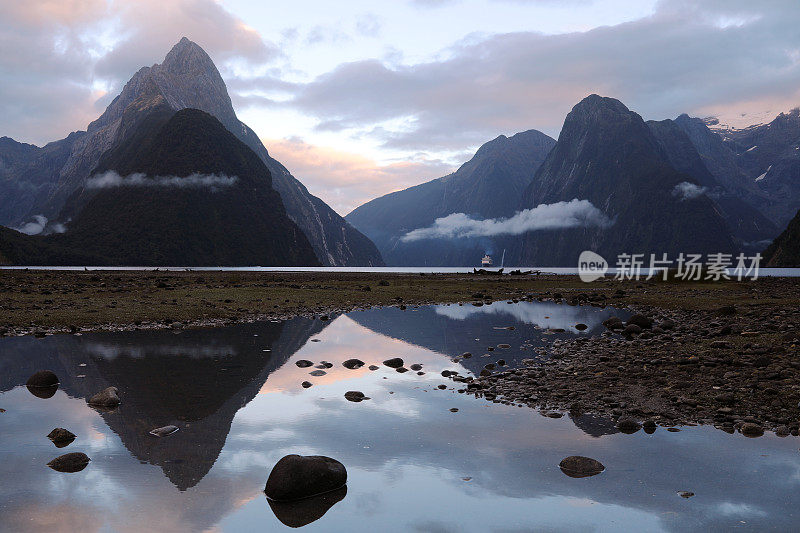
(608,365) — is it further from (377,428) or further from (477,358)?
(377,428)

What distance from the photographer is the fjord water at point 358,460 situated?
7.63 metres

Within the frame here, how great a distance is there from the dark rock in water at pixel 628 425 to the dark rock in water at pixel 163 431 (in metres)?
10.00

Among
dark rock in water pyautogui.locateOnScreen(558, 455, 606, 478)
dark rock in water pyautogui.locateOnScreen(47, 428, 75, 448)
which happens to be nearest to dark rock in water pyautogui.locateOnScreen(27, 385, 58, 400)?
dark rock in water pyautogui.locateOnScreen(47, 428, 75, 448)

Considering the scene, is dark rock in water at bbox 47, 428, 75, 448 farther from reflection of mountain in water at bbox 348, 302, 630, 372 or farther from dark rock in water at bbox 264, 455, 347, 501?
reflection of mountain in water at bbox 348, 302, 630, 372

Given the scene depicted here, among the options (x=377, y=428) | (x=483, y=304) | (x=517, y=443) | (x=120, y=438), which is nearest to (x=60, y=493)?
(x=120, y=438)

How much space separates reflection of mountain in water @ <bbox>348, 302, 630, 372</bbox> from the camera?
23987 mm

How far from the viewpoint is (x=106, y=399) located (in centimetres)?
1373

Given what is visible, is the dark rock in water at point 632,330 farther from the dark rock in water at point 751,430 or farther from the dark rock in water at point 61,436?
the dark rock in water at point 61,436

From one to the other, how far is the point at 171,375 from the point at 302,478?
10.4 metres

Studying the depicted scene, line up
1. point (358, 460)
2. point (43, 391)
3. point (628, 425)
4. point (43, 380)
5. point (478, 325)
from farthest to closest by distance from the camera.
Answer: point (478, 325) < point (43, 380) < point (43, 391) < point (628, 425) < point (358, 460)

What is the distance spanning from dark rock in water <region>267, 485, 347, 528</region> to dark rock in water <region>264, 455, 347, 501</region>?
0.09m

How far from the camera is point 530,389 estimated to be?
50.0 ft

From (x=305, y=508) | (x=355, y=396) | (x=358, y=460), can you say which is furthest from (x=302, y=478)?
(x=355, y=396)

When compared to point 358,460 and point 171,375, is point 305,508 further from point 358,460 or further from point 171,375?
point 171,375
